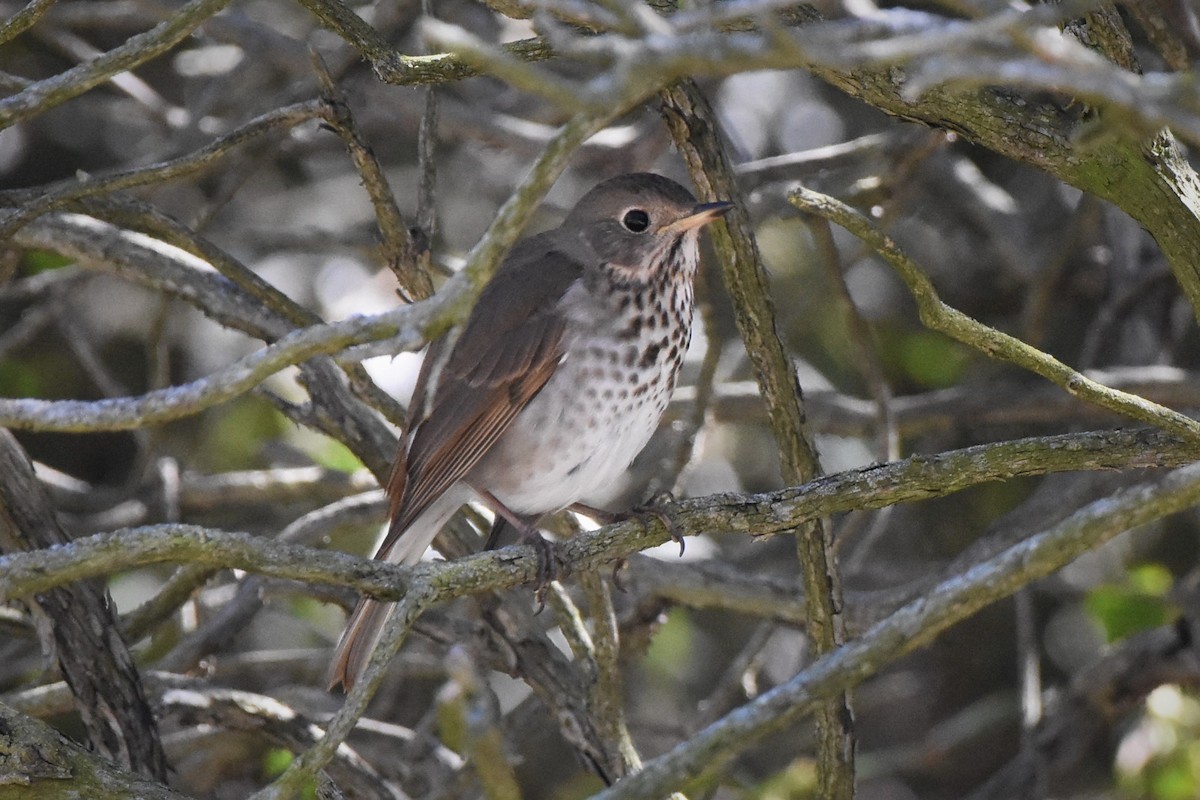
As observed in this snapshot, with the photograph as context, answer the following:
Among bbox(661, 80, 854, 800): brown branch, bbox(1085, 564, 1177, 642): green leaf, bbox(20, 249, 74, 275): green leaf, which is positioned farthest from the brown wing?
bbox(1085, 564, 1177, 642): green leaf

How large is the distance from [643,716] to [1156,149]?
354cm

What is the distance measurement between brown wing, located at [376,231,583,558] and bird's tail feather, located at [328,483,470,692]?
0.36ft

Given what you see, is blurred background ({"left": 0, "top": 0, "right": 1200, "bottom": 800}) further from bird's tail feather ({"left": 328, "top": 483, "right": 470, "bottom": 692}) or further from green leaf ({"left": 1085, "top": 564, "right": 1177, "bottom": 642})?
bird's tail feather ({"left": 328, "top": 483, "right": 470, "bottom": 692})

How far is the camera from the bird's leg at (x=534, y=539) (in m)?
3.25

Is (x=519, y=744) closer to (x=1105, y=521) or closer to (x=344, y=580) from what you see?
(x=344, y=580)

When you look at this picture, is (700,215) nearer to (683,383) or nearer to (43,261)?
(683,383)

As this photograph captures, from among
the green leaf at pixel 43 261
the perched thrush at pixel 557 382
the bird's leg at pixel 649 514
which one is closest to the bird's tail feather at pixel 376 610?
the perched thrush at pixel 557 382

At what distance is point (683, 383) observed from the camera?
220 inches

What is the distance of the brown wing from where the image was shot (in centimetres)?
388

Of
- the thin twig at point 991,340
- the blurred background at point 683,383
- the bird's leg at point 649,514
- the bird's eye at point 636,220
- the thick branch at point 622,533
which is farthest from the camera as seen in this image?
the blurred background at point 683,383

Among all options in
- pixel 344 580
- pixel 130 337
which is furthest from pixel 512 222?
pixel 130 337

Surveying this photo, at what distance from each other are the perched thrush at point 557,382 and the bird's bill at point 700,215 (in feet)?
0.04

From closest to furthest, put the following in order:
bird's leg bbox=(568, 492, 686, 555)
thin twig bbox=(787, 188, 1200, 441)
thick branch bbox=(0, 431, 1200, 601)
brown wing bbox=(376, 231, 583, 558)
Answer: thick branch bbox=(0, 431, 1200, 601) → thin twig bbox=(787, 188, 1200, 441) → bird's leg bbox=(568, 492, 686, 555) → brown wing bbox=(376, 231, 583, 558)

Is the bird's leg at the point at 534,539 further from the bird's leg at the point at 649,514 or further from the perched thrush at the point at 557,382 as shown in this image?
the bird's leg at the point at 649,514
